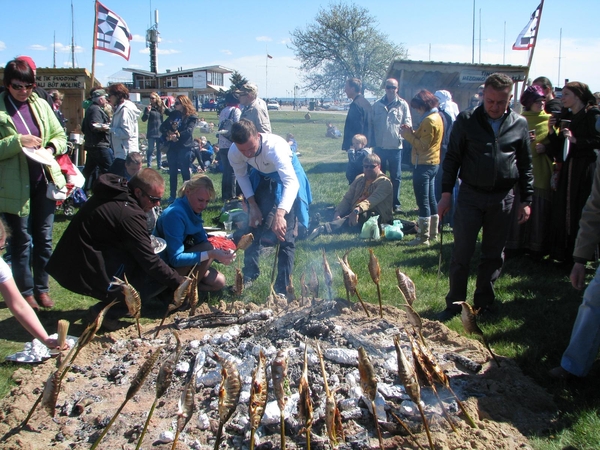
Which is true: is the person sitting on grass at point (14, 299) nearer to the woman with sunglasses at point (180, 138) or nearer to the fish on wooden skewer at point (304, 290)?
the fish on wooden skewer at point (304, 290)

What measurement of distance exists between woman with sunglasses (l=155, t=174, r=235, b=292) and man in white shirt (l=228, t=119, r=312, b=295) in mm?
428

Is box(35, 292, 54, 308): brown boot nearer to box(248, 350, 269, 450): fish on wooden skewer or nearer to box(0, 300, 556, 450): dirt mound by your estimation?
box(0, 300, 556, 450): dirt mound

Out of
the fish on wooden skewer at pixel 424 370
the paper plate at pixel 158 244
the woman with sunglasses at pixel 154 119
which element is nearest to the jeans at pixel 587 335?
the fish on wooden skewer at pixel 424 370

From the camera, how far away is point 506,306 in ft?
15.2

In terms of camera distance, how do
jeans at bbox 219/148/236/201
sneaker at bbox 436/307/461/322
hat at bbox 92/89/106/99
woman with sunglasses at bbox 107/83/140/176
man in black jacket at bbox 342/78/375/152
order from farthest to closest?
jeans at bbox 219/148/236/201 → man in black jacket at bbox 342/78/375/152 → hat at bbox 92/89/106/99 → woman with sunglasses at bbox 107/83/140/176 → sneaker at bbox 436/307/461/322

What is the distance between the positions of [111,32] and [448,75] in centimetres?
932

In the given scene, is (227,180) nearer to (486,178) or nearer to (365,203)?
(365,203)

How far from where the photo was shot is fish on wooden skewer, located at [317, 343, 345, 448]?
241 centimetres

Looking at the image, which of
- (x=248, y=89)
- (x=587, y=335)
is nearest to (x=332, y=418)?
(x=587, y=335)

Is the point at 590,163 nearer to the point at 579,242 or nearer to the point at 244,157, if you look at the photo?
the point at 579,242

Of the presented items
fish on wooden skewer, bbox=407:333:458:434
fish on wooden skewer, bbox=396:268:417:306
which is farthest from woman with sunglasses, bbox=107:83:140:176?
fish on wooden skewer, bbox=407:333:458:434

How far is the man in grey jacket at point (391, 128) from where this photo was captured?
330 inches

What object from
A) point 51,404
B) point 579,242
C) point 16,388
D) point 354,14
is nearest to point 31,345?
point 16,388

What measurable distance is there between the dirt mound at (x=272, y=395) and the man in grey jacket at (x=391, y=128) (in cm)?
470
